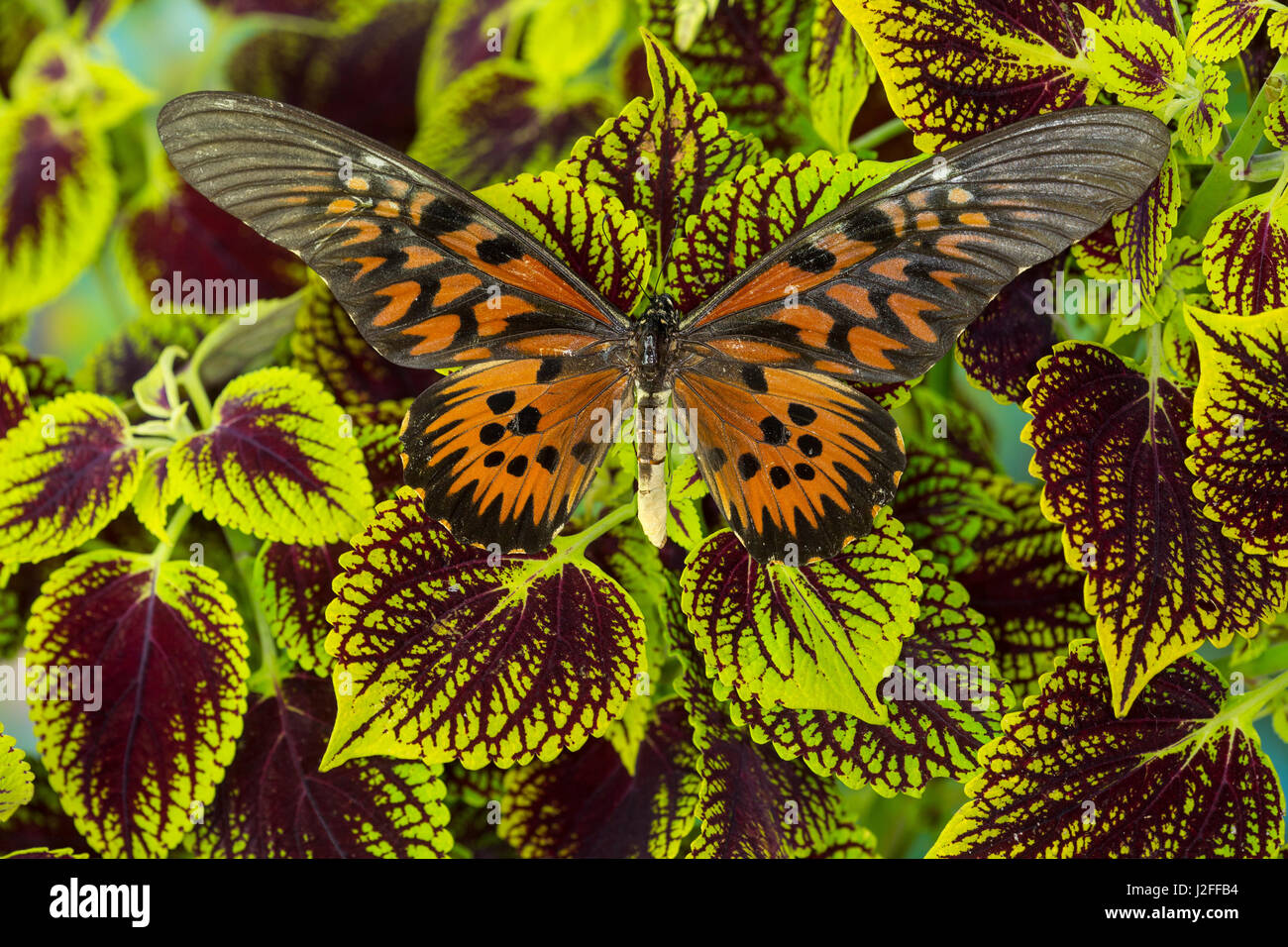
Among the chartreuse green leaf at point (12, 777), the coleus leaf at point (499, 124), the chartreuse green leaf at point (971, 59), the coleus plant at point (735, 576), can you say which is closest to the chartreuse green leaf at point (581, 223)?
the coleus plant at point (735, 576)

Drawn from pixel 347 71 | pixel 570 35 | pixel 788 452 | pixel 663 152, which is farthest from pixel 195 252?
pixel 788 452

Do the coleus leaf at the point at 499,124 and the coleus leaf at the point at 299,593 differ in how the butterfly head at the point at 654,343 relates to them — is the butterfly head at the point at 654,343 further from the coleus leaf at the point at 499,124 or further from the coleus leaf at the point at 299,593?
the coleus leaf at the point at 499,124

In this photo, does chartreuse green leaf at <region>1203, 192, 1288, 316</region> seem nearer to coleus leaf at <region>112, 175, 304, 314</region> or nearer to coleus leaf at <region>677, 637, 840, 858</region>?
coleus leaf at <region>677, 637, 840, 858</region>

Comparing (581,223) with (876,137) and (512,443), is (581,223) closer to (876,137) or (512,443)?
(512,443)

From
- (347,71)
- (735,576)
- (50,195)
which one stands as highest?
(347,71)

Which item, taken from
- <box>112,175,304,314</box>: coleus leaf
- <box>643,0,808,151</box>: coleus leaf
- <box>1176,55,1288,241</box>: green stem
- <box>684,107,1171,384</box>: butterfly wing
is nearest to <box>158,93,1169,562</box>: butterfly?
<box>684,107,1171,384</box>: butterfly wing

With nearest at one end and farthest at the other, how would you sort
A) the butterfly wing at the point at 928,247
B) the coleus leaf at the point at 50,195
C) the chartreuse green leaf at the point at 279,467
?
the butterfly wing at the point at 928,247 → the chartreuse green leaf at the point at 279,467 → the coleus leaf at the point at 50,195

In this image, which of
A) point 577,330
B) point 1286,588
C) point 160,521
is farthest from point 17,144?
point 1286,588

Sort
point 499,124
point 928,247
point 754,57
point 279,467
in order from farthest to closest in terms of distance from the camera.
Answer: point 499,124 < point 754,57 < point 279,467 < point 928,247
